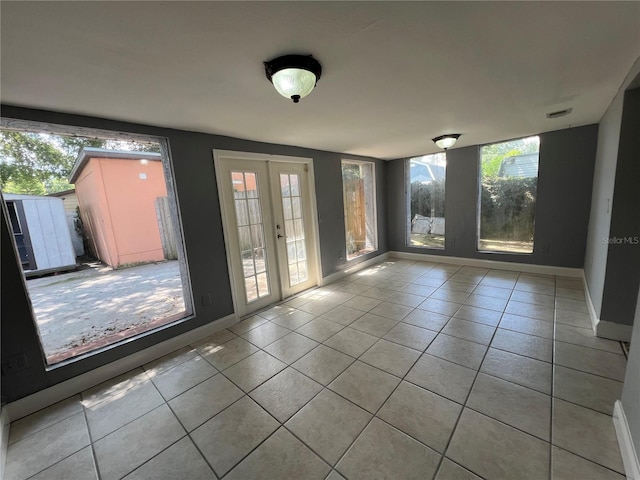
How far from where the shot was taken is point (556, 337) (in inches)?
93.6

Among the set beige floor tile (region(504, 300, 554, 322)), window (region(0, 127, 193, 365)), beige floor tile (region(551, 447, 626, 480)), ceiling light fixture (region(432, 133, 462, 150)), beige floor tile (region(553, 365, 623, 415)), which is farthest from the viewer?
window (region(0, 127, 193, 365))

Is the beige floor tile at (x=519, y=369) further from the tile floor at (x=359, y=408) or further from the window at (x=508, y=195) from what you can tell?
the window at (x=508, y=195)

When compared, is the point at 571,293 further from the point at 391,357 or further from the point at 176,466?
the point at 176,466

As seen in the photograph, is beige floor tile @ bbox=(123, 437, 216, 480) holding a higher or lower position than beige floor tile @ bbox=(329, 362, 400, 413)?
lower

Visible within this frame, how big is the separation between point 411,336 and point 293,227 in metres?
2.21

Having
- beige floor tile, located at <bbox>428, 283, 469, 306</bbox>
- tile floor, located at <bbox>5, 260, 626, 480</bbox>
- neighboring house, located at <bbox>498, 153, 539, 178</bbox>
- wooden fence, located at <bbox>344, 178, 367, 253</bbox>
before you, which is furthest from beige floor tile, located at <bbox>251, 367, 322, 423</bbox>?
neighboring house, located at <bbox>498, 153, 539, 178</bbox>

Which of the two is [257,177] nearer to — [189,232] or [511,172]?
[189,232]

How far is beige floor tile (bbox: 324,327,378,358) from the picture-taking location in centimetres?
238

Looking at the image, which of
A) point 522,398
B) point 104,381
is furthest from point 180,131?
point 522,398

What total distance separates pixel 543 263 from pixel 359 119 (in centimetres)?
389

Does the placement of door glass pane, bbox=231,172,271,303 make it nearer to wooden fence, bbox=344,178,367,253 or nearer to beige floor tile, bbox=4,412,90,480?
beige floor tile, bbox=4,412,90,480

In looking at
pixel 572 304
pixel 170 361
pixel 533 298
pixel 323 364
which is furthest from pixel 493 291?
pixel 170 361

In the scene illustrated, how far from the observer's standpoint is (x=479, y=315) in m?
2.88

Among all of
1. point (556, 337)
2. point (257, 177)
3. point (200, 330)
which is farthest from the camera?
point (257, 177)
